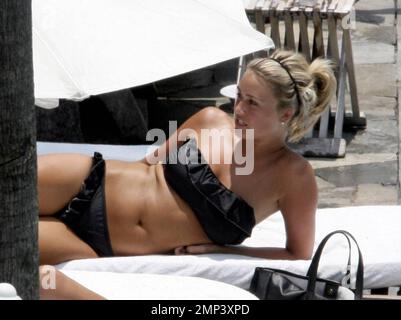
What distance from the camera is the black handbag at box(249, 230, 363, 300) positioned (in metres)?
4.18

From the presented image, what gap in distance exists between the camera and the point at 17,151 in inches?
112

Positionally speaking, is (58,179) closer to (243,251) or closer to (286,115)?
(243,251)

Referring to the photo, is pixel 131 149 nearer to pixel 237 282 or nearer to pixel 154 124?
pixel 237 282

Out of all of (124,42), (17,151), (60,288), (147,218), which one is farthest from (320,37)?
(17,151)

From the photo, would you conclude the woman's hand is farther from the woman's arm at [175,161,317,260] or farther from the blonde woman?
the woman's arm at [175,161,317,260]

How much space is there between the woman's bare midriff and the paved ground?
2071 millimetres

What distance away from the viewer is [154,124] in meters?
7.82

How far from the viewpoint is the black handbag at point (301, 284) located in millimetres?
4184

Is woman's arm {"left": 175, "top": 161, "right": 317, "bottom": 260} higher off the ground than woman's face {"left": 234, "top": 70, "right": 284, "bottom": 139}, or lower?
lower

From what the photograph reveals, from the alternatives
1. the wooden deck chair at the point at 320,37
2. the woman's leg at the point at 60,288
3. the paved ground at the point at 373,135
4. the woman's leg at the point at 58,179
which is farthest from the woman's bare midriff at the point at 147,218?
the wooden deck chair at the point at 320,37

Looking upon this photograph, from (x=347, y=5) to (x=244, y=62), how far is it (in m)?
0.73

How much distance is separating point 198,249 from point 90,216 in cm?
44

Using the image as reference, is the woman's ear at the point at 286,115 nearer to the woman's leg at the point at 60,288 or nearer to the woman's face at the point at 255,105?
the woman's face at the point at 255,105

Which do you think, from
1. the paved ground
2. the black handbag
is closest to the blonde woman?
the black handbag
